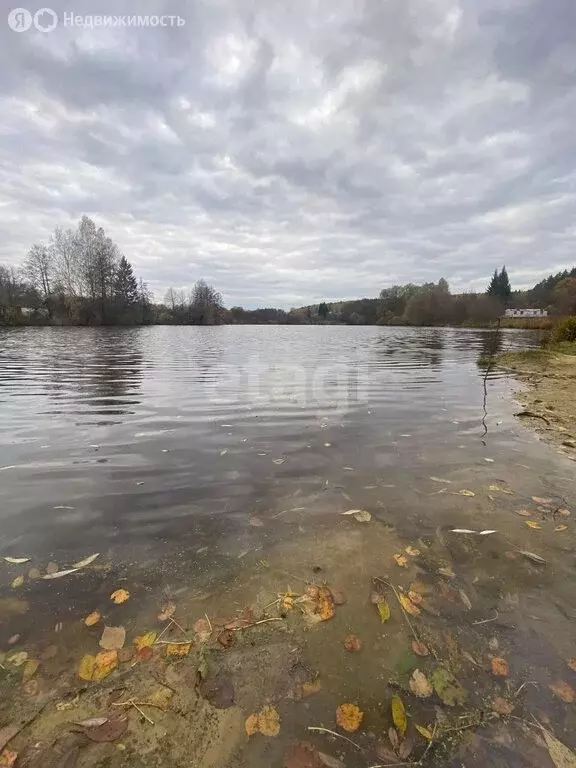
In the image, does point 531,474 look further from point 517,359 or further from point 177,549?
point 517,359

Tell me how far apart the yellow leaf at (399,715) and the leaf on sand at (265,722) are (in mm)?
618

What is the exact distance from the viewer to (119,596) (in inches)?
107

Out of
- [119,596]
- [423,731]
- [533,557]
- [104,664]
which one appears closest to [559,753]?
[423,731]

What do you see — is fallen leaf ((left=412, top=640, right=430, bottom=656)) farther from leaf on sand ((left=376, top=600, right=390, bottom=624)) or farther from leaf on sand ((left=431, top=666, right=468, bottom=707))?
leaf on sand ((left=376, top=600, right=390, bottom=624))

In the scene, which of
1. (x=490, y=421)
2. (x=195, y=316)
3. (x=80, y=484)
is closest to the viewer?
(x=80, y=484)

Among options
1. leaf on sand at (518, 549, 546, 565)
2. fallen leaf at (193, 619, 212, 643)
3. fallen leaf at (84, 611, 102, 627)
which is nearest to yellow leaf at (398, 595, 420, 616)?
leaf on sand at (518, 549, 546, 565)

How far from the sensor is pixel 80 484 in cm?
463

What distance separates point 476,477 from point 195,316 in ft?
370

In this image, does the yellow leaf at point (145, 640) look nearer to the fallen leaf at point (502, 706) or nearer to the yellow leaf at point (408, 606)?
the yellow leaf at point (408, 606)

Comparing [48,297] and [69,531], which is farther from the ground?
[48,297]

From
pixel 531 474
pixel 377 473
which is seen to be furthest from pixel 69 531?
pixel 531 474

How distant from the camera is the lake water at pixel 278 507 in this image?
8.54ft

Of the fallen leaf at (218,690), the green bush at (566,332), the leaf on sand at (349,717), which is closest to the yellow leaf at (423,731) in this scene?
the leaf on sand at (349,717)

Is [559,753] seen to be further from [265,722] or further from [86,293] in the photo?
[86,293]
